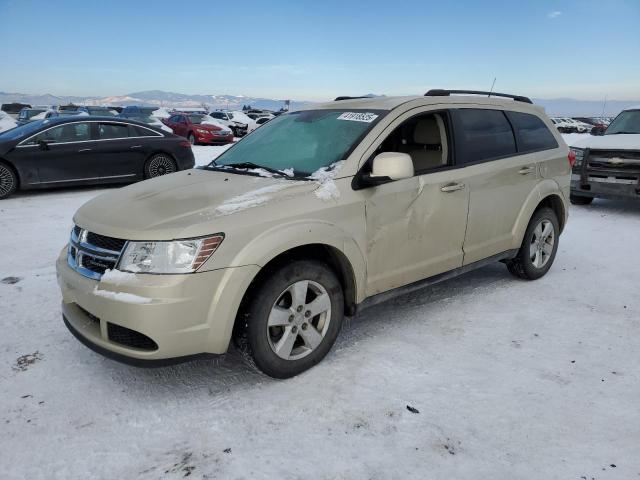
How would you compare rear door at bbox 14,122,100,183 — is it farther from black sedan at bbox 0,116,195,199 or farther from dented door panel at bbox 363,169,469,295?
dented door panel at bbox 363,169,469,295

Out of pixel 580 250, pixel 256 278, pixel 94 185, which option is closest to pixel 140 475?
pixel 256 278

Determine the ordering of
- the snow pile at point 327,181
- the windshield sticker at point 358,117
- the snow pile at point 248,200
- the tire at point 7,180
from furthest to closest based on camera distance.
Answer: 1. the tire at point 7,180
2. the windshield sticker at point 358,117
3. the snow pile at point 327,181
4. the snow pile at point 248,200

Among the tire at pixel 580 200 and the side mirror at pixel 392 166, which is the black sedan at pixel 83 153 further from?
the side mirror at pixel 392 166

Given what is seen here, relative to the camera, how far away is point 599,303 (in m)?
4.40

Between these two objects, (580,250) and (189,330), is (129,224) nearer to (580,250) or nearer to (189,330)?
(189,330)

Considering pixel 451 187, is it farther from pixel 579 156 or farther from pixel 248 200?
pixel 579 156

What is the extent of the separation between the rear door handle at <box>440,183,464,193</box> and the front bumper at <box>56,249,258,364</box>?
168 cm

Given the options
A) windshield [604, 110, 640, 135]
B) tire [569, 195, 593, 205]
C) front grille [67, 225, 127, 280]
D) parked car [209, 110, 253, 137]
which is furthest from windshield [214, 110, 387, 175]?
parked car [209, 110, 253, 137]

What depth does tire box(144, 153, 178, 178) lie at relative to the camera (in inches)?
397

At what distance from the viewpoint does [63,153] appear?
9180 mm

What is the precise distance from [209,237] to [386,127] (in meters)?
1.51

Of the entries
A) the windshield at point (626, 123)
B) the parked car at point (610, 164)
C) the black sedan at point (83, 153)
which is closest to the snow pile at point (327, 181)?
the parked car at point (610, 164)

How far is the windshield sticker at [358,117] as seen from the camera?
3.60 m

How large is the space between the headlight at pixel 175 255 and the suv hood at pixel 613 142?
24.5 feet
